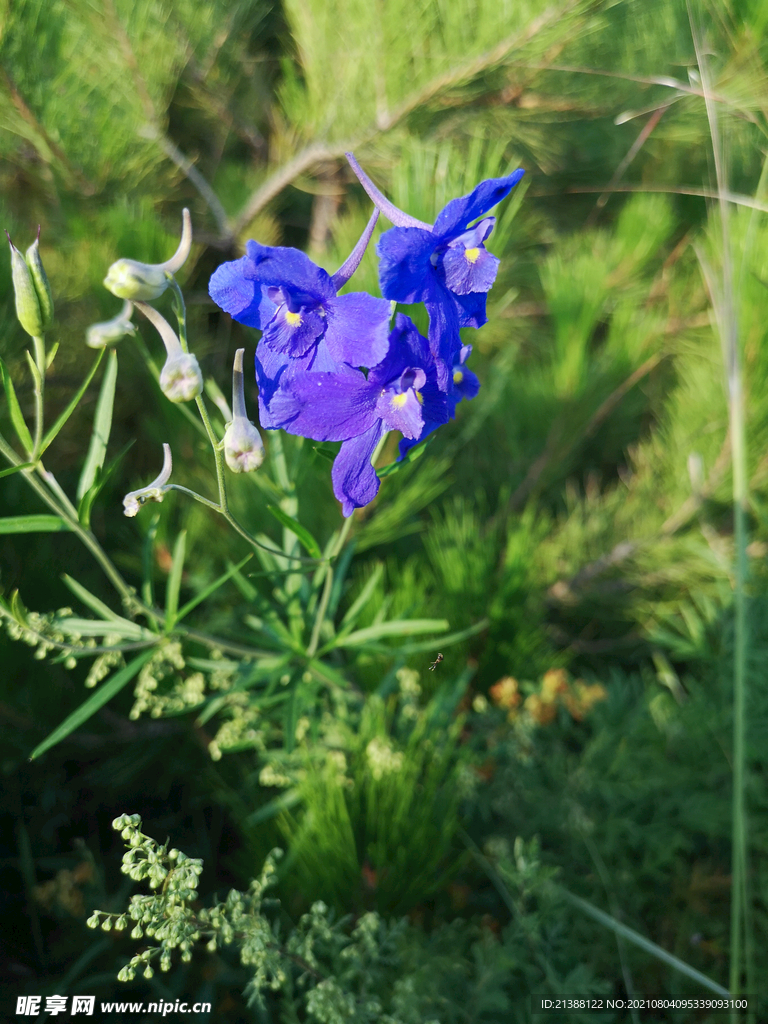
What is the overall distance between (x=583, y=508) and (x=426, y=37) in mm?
1186

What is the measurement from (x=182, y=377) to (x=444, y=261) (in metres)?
0.31

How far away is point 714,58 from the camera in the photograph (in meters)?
1.45

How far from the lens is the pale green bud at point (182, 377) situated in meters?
0.68

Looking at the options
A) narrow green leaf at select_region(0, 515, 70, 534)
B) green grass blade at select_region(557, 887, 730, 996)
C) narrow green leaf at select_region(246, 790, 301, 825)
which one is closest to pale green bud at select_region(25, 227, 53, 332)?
narrow green leaf at select_region(0, 515, 70, 534)

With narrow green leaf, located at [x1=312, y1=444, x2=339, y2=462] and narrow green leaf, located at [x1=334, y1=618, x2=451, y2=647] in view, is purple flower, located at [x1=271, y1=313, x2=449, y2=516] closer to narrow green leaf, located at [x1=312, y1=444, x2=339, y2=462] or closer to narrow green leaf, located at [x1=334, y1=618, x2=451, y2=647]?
narrow green leaf, located at [x1=312, y1=444, x2=339, y2=462]

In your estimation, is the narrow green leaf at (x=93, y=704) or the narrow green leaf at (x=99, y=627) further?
the narrow green leaf at (x=99, y=627)

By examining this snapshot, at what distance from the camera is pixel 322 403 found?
72 centimetres

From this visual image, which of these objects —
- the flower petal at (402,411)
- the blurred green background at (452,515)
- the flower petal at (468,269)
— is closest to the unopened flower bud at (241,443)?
the flower petal at (402,411)

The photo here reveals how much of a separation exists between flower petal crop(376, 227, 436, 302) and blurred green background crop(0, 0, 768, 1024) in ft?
1.40

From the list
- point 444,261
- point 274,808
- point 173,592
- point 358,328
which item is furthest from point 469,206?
point 274,808

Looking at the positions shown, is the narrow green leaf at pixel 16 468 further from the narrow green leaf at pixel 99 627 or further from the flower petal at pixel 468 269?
Answer: the flower petal at pixel 468 269

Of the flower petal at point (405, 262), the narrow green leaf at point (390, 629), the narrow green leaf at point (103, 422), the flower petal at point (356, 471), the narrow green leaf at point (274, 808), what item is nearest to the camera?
the flower petal at point (405, 262)

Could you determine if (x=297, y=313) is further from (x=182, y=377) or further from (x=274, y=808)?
(x=274, y=808)

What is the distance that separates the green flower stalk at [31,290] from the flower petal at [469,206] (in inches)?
16.9
